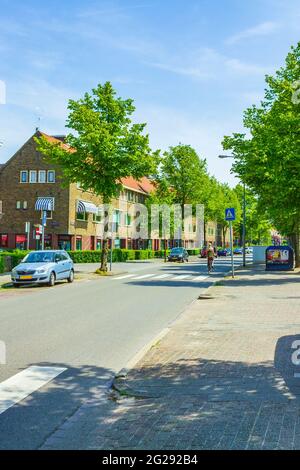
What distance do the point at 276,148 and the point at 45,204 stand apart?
31387 millimetres

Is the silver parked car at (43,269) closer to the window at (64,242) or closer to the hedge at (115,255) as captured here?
the hedge at (115,255)

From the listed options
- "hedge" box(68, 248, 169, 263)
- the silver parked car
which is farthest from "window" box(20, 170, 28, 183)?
the silver parked car

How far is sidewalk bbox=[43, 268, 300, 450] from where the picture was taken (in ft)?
14.8

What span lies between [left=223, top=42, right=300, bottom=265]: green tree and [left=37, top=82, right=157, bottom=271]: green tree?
5.10 m

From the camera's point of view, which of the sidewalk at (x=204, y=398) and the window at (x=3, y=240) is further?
the window at (x=3, y=240)

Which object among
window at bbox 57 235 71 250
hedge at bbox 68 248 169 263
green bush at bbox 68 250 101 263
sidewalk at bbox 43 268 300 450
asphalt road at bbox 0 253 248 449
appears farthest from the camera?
window at bbox 57 235 71 250

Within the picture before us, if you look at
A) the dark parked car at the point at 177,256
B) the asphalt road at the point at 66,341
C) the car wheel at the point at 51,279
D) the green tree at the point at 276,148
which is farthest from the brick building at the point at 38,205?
the asphalt road at the point at 66,341

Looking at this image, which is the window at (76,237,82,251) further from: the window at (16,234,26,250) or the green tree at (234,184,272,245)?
the green tree at (234,184,272,245)

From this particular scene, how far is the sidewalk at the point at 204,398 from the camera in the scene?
450 cm

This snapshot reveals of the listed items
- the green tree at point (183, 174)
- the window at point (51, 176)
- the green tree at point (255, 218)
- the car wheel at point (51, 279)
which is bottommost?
the car wheel at point (51, 279)

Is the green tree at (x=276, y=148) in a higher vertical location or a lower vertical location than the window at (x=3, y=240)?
higher

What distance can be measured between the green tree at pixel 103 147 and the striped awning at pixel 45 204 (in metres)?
21.7
